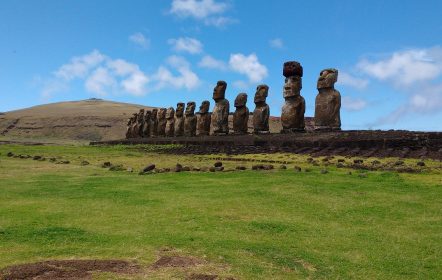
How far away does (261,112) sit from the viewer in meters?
23.9

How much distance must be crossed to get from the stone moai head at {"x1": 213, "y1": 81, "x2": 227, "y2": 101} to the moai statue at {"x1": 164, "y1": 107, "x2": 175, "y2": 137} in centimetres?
861

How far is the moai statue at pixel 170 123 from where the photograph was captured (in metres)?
35.8

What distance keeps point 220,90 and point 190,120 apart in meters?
4.98

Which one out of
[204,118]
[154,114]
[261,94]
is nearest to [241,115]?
[261,94]

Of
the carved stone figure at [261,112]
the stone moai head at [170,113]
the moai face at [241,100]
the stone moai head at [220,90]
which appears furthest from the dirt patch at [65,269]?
the stone moai head at [170,113]

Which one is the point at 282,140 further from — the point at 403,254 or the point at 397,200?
the point at 403,254

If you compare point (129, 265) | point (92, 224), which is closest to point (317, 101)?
point (92, 224)

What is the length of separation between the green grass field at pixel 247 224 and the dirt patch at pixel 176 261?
103 millimetres

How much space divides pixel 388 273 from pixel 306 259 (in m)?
0.80

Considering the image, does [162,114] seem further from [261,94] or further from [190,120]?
[261,94]

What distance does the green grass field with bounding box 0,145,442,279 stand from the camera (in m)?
4.94

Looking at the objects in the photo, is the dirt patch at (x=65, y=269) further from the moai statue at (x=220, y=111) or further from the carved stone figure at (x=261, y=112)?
the moai statue at (x=220, y=111)

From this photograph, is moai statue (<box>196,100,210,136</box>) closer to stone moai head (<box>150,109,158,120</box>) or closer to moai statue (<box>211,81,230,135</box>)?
moai statue (<box>211,81,230,135</box>)

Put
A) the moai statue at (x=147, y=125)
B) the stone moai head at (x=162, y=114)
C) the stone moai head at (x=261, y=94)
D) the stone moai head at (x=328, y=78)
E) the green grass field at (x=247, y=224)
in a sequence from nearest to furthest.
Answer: the green grass field at (x=247, y=224)
the stone moai head at (x=328, y=78)
the stone moai head at (x=261, y=94)
the stone moai head at (x=162, y=114)
the moai statue at (x=147, y=125)
